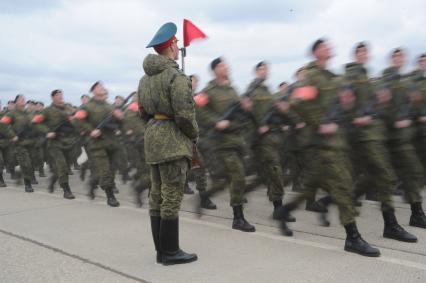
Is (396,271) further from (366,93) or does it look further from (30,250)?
(30,250)

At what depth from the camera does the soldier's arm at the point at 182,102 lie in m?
3.75

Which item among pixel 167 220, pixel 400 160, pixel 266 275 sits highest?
pixel 400 160

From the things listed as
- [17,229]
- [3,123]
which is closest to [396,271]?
[17,229]

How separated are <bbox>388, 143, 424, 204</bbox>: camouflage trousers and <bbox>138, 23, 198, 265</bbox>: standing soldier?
2.36 metres

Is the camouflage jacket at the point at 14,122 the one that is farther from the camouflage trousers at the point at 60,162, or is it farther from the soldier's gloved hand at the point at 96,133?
the soldier's gloved hand at the point at 96,133

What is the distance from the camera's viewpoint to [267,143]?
562 cm

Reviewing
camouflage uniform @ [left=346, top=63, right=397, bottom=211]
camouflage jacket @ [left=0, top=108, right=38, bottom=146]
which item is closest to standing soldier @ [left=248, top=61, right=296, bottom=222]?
camouflage uniform @ [left=346, top=63, right=397, bottom=211]

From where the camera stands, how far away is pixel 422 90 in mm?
5398

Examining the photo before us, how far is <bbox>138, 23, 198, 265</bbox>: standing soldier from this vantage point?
3.83 metres

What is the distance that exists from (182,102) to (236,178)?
1799mm

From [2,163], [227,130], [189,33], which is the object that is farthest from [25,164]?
[227,130]

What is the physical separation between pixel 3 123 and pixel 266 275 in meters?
8.31

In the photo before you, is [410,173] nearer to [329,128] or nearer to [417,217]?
[417,217]

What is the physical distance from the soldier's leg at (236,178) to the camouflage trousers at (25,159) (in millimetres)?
5392
